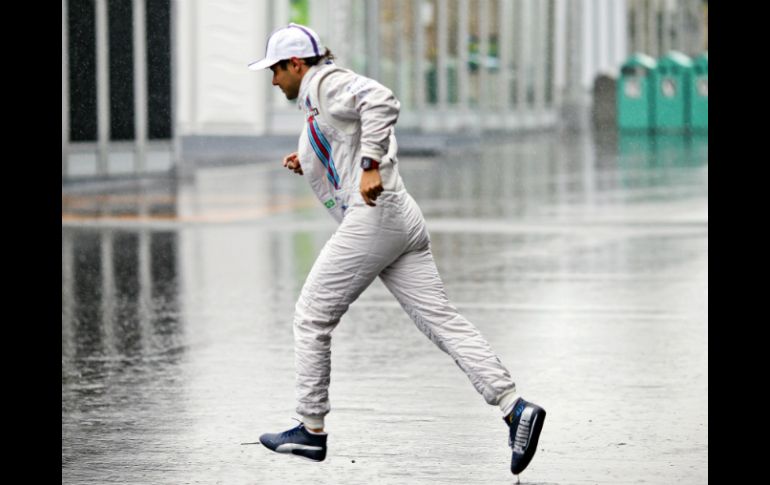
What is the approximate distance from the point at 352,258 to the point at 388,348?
9.72 ft

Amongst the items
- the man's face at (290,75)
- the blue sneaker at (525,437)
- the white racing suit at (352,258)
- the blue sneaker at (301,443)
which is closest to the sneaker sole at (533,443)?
the blue sneaker at (525,437)

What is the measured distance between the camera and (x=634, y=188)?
21.6 metres

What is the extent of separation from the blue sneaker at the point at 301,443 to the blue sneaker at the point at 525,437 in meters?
0.70

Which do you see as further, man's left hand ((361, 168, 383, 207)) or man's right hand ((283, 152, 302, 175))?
man's right hand ((283, 152, 302, 175))

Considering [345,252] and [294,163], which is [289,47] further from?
[345,252]

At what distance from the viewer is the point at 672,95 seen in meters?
47.5

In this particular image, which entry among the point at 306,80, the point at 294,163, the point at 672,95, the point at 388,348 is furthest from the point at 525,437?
the point at 672,95

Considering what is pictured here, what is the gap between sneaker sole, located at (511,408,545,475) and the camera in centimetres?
582

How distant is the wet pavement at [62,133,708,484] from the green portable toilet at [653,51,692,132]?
28676 mm

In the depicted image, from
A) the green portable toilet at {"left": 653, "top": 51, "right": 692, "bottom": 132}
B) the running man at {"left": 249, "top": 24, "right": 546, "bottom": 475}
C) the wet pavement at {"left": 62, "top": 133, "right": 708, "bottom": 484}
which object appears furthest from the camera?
the green portable toilet at {"left": 653, "top": 51, "right": 692, "bottom": 132}

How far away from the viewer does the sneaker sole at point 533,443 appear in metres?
5.82

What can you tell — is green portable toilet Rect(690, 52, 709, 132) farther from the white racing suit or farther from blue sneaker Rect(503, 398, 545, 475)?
blue sneaker Rect(503, 398, 545, 475)

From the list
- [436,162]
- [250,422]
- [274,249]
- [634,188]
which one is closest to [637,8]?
[436,162]

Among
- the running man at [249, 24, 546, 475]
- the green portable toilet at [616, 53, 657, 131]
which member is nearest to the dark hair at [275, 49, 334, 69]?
the running man at [249, 24, 546, 475]
